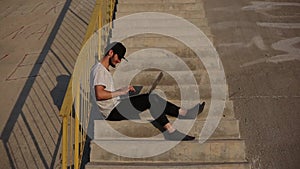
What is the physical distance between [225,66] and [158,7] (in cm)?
205

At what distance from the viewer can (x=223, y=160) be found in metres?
4.45

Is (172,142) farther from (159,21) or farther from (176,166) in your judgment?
(159,21)

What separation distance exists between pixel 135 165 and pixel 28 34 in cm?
704

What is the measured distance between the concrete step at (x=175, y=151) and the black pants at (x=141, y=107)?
0.49m

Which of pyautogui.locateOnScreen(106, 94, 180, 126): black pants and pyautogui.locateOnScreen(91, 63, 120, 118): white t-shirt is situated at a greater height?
pyautogui.locateOnScreen(91, 63, 120, 118): white t-shirt

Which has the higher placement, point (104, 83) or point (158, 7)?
point (104, 83)

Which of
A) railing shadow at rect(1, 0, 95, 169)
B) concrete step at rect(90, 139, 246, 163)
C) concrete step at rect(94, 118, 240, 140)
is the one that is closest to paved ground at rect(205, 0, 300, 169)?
concrete step at rect(94, 118, 240, 140)

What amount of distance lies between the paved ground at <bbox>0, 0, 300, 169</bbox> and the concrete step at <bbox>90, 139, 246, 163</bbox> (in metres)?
1.10

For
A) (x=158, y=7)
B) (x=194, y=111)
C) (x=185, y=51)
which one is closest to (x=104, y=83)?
(x=194, y=111)

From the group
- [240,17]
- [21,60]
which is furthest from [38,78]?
[240,17]

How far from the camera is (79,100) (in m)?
4.47

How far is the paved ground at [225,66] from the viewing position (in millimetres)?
5703

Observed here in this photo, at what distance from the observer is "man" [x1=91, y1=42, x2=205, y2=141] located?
4.64 metres

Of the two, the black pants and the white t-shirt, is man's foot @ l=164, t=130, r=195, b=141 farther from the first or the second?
the white t-shirt
